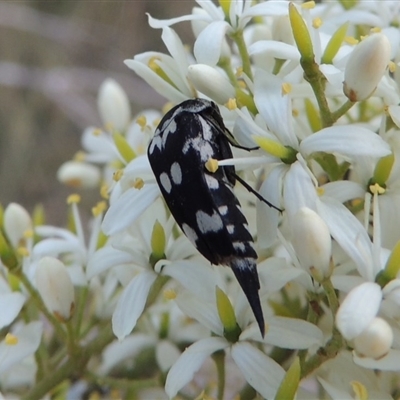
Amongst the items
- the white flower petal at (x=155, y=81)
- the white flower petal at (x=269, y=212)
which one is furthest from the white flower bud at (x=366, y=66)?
the white flower petal at (x=155, y=81)

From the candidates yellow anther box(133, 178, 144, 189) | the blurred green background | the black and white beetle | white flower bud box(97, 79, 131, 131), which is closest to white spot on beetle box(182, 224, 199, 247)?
the black and white beetle

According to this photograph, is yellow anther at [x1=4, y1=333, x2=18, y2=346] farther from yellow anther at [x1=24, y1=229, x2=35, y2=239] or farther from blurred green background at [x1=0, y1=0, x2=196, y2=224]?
blurred green background at [x1=0, y1=0, x2=196, y2=224]

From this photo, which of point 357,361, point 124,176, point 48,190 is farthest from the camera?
point 48,190

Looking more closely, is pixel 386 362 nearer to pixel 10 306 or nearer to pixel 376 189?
pixel 376 189

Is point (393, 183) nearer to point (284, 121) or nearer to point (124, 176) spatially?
point (284, 121)

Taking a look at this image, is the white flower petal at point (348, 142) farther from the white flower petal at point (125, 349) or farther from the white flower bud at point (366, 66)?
the white flower petal at point (125, 349)

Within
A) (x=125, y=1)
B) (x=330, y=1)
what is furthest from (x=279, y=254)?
(x=125, y=1)
